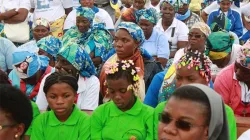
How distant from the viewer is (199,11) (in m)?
11.0

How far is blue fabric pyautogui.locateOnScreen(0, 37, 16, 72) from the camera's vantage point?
22.6ft

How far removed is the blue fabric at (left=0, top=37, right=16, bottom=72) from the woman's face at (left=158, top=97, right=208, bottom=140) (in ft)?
15.1

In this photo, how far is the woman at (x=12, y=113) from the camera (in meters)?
3.21

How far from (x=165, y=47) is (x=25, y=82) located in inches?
99.3

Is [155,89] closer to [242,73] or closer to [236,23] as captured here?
[242,73]

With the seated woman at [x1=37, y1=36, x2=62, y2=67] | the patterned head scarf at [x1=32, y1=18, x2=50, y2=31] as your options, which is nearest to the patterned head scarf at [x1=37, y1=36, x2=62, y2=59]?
the seated woman at [x1=37, y1=36, x2=62, y2=67]

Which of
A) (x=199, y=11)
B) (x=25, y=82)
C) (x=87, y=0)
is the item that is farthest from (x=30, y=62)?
(x=199, y=11)

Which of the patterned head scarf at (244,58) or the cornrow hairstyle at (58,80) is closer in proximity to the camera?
the cornrow hairstyle at (58,80)

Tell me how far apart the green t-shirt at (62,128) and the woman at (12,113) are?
1150 millimetres

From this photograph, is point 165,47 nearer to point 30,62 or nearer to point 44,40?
point 44,40

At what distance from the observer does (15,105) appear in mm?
3223

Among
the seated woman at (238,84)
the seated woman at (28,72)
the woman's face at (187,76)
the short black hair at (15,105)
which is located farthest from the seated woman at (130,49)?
the short black hair at (15,105)

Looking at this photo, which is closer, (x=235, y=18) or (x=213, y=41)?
(x=213, y=41)

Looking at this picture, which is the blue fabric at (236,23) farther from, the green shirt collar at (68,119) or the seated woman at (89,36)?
the green shirt collar at (68,119)
